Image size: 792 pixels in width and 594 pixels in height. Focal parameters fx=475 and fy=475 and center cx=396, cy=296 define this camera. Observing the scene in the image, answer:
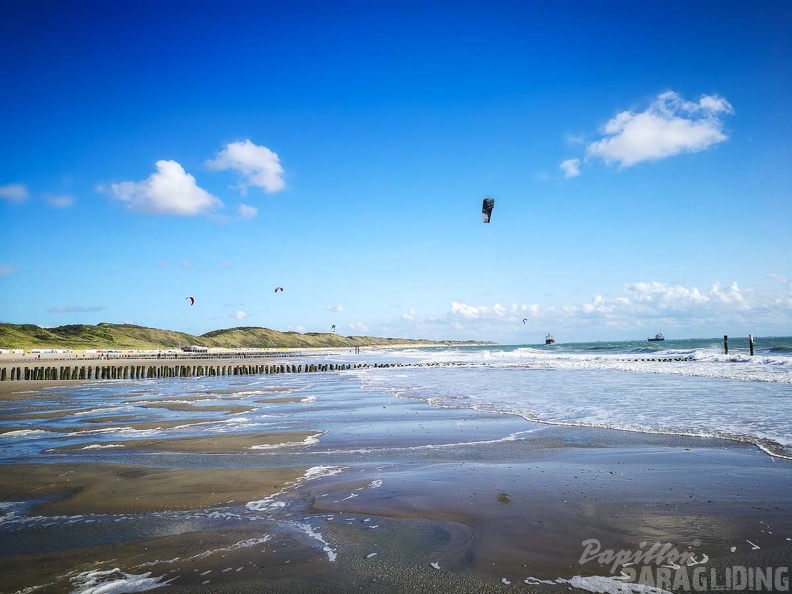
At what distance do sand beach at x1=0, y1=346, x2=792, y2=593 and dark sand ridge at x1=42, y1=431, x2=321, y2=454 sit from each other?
50 mm

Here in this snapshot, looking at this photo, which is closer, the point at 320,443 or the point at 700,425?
the point at 320,443

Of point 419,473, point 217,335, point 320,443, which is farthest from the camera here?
point 217,335

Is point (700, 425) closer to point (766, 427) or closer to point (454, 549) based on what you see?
point (766, 427)

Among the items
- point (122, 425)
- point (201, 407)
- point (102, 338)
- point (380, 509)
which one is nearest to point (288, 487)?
point (380, 509)

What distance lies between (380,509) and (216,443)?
20.1 ft

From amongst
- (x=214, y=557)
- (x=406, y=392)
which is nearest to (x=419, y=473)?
(x=214, y=557)

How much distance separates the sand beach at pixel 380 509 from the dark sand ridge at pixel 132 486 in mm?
43

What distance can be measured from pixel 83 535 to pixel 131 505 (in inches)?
42.2

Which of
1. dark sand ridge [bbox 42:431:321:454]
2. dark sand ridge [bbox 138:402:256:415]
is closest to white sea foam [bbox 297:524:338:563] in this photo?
dark sand ridge [bbox 42:431:321:454]

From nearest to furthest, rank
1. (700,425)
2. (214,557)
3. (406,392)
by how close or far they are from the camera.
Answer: (214,557) < (700,425) < (406,392)

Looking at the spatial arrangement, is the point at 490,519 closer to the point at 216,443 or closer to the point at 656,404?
the point at 216,443

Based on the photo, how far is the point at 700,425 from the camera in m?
11.3

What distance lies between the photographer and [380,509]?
5949 millimetres

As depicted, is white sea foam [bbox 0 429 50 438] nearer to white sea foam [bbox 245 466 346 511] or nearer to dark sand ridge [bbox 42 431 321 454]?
dark sand ridge [bbox 42 431 321 454]
